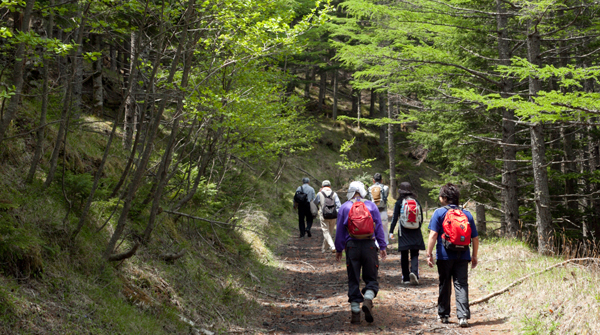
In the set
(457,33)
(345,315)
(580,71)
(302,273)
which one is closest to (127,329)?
(345,315)

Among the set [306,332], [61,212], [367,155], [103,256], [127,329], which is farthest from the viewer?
[367,155]

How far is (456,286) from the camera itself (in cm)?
552

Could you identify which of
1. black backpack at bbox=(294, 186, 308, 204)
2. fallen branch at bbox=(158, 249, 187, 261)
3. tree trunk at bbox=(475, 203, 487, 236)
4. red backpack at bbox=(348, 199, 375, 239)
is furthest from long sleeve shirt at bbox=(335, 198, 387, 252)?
tree trunk at bbox=(475, 203, 487, 236)

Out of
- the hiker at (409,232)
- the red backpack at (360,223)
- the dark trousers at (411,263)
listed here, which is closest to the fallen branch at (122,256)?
the red backpack at (360,223)

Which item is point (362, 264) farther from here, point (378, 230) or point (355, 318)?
point (355, 318)

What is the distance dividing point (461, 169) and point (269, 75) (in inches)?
344

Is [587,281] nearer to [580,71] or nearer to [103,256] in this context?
[580,71]

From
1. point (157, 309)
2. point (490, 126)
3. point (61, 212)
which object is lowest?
point (157, 309)

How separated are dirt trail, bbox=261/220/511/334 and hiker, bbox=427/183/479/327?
0.28m

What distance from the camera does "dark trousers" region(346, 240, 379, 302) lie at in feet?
18.6

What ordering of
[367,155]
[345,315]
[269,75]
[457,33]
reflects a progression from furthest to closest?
[367,155]
[457,33]
[269,75]
[345,315]

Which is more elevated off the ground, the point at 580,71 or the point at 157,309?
the point at 580,71

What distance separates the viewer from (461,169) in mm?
14188

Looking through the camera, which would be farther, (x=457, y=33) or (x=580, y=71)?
(x=457, y=33)
